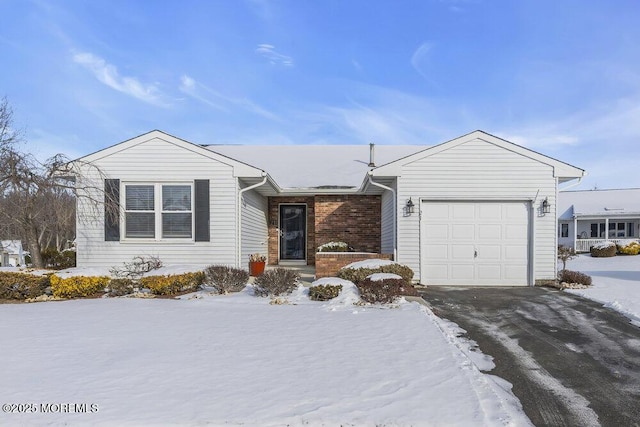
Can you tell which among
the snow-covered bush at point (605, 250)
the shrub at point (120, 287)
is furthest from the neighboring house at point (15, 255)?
the snow-covered bush at point (605, 250)

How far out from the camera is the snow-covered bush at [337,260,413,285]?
8.81 meters

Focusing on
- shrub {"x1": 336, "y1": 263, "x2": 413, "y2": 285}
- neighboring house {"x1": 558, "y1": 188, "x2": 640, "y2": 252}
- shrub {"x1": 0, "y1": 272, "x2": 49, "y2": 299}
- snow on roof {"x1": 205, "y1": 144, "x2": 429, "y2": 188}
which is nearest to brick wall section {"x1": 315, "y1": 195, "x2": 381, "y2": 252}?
snow on roof {"x1": 205, "y1": 144, "x2": 429, "y2": 188}

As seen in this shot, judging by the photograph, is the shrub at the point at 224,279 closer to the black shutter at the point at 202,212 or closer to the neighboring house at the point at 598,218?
the black shutter at the point at 202,212

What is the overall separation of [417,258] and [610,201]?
26.8 m

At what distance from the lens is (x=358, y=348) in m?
4.74

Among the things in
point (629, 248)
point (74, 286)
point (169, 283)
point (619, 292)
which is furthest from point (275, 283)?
point (629, 248)

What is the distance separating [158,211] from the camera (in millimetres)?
10461

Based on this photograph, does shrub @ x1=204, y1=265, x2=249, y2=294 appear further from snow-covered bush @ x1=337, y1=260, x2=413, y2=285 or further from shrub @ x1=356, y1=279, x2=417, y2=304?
shrub @ x1=356, y1=279, x2=417, y2=304

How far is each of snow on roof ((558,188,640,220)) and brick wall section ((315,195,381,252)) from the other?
21987mm

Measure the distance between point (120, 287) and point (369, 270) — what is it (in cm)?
553

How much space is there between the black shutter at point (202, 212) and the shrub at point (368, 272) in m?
3.94

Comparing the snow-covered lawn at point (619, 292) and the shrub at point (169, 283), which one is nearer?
the snow-covered lawn at point (619, 292)

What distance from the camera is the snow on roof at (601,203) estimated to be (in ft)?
90.0

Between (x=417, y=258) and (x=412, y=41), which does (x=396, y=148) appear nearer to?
(x=412, y=41)
